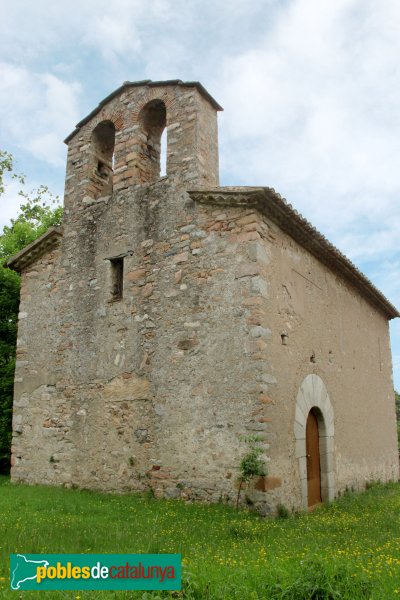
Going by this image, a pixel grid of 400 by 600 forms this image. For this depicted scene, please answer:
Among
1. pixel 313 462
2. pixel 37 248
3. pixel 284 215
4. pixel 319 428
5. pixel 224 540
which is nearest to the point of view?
pixel 224 540

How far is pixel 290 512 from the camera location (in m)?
7.01

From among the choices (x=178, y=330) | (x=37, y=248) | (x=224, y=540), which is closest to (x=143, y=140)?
(x=37, y=248)

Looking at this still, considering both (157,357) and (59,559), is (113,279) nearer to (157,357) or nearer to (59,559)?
Result: (157,357)

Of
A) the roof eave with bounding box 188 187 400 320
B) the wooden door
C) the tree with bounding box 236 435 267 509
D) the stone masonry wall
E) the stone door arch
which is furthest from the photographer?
the wooden door

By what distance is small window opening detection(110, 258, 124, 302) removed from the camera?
28.8ft

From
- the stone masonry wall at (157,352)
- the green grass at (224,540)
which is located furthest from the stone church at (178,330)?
the green grass at (224,540)

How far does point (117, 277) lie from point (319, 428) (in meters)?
4.23

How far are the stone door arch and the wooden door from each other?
115 millimetres

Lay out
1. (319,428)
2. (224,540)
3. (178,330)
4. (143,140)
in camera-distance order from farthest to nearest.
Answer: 1. (143,140)
2. (319,428)
3. (178,330)
4. (224,540)

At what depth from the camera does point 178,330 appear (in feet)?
25.2

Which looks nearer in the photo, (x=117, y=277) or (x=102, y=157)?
(x=117, y=277)

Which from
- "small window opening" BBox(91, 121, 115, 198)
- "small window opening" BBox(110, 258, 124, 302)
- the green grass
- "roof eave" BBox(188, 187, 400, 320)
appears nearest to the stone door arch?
the green grass

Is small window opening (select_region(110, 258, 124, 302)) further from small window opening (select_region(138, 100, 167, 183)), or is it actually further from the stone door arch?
the stone door arch

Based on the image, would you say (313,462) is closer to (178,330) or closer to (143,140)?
(178,330)
